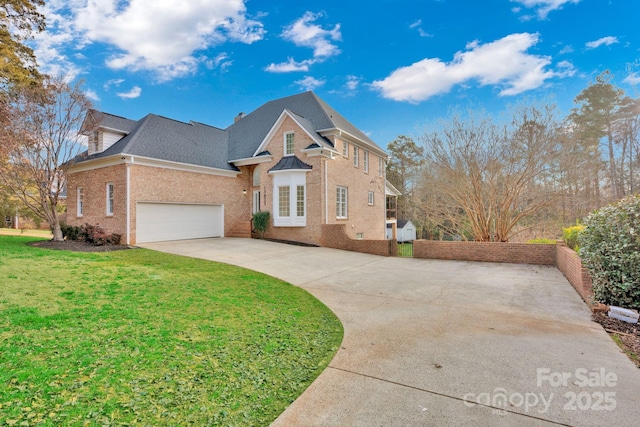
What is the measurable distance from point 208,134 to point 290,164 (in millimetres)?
7545

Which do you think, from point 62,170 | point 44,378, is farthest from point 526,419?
point 62,170

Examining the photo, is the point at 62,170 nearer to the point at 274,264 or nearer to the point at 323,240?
the point at 274,264

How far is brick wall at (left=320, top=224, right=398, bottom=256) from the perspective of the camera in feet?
49.9

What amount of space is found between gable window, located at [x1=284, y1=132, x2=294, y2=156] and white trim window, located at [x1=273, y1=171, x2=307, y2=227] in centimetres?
155

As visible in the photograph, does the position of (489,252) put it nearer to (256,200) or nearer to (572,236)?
(572,236)

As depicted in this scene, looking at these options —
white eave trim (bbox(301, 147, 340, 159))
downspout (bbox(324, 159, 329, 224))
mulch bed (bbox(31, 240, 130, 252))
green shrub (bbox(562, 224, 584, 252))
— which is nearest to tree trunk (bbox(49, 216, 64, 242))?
mulch bed (bbox(31, 240, 130, 252))

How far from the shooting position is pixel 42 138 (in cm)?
1423

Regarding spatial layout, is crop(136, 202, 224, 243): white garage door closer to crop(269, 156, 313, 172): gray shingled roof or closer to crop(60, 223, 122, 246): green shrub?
crop(60, 223, 122, 246): green shrub

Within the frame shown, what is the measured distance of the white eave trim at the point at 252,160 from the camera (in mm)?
19156

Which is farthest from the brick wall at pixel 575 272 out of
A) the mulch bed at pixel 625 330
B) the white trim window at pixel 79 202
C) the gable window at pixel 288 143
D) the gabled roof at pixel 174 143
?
the white trim window at pixel 79 202

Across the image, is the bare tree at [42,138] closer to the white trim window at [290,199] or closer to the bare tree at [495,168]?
the white trim window at [290,199]

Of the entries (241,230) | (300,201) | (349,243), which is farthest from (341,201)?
(241,230)

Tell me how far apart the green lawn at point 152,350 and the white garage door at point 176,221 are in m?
8.81

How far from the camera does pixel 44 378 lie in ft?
9.72
